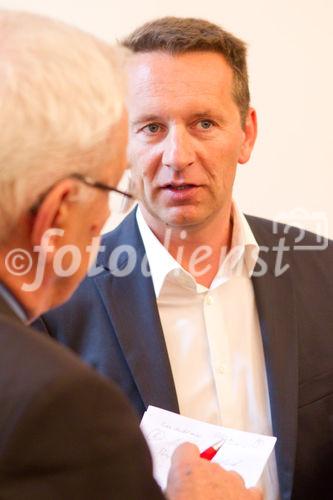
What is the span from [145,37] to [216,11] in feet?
2.10

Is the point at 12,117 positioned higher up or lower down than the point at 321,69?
lower down

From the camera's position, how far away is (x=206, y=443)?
3.78 feet

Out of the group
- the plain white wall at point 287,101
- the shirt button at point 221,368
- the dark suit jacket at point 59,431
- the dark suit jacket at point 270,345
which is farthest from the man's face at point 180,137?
the dark suit jacket at point 59,431

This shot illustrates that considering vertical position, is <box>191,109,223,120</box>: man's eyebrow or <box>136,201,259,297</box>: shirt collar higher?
<box>191,109,223,120</box>: man's eyebrow

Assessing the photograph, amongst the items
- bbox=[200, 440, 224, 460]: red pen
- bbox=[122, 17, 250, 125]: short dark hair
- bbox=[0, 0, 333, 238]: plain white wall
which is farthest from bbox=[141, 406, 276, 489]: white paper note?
bbox=[0, 0, 333, 238]: plain white wall

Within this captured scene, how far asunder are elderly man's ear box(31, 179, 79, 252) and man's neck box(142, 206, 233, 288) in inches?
26.4

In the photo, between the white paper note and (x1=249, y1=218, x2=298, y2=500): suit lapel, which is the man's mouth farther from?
the white paper note

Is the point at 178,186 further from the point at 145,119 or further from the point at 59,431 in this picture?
the point at 59,431

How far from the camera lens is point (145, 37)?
1396 millimetres

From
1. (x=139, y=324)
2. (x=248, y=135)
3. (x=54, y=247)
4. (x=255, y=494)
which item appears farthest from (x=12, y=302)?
(x=248, y=135)

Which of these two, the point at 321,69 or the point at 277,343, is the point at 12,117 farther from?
the point at 321,69

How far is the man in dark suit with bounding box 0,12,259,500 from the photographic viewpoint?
0.61 meters

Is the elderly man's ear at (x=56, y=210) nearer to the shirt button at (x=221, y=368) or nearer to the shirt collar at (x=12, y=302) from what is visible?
the shirt collar at (x=12, y=302)

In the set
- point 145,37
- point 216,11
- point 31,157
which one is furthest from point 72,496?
point 216,11
